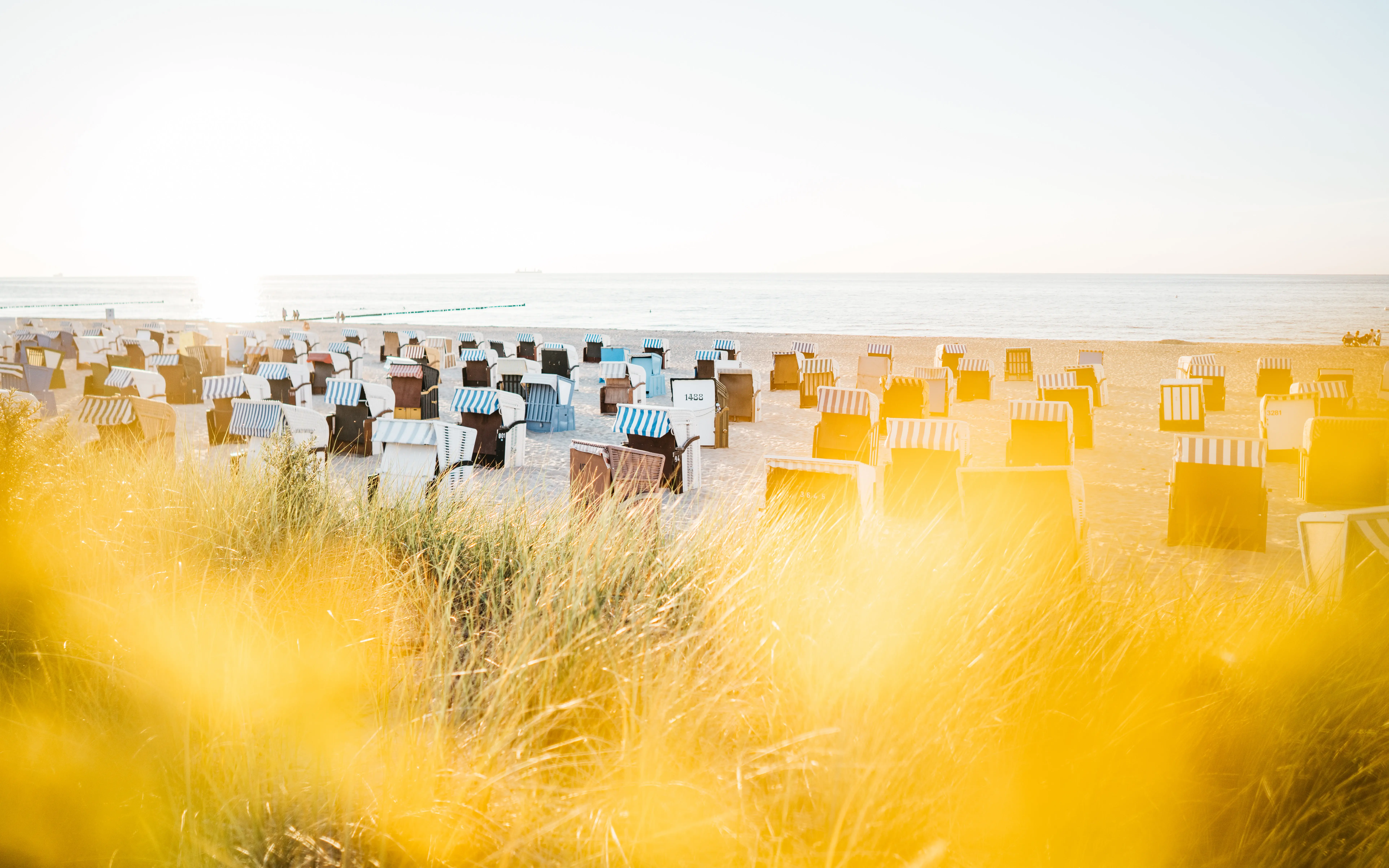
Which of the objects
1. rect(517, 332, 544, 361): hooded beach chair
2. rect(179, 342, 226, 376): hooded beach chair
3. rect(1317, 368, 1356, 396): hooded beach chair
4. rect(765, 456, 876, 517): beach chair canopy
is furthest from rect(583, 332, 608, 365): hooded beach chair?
rect(765, 456, 876, 517): beach chair canopy

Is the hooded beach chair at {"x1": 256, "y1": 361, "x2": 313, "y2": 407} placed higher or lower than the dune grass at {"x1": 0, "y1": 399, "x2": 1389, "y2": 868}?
higher

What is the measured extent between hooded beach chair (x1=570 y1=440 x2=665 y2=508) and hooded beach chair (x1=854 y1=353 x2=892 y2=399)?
908cm

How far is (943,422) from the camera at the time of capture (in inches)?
293

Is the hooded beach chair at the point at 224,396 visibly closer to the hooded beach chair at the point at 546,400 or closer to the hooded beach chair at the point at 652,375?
the hooded beach chair at the point at 546,400

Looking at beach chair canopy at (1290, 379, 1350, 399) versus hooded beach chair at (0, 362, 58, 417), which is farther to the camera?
hooded beach chair at (0, 362, 58, 417)

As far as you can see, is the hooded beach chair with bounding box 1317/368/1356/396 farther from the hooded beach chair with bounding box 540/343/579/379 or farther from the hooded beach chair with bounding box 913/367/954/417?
the hooded beach chair with bounding box 540/343/579/379

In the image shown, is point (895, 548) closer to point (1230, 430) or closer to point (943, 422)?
point (943, 422)

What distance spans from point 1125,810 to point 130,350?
20413 millimetres

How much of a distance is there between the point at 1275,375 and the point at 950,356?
636 cm

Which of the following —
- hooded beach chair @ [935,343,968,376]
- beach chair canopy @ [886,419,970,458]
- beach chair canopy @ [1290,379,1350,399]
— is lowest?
beach chair canopy @ [886,419,970,458]

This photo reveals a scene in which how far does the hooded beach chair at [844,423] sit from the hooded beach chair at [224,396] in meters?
7.38

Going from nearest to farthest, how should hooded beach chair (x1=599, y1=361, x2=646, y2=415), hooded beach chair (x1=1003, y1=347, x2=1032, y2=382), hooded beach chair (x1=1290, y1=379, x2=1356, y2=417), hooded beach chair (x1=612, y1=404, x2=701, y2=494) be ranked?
hooded beach chair (x1=612, y1=404, x2=701, y2=494) < hooded beach chair (x1=1290, y1=379, x2=1356, y2=417) < hooded beach chair (x1=599, y1=361, x2=646, y2=415) < hooded beach chair (x1=1003, y1=347, x2=1032, y2=382)

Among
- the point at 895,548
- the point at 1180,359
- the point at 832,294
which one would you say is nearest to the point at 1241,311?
the point at 832,294

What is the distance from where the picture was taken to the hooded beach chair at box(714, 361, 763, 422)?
13.5 m
